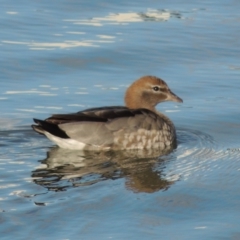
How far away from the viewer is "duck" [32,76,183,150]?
13227mm

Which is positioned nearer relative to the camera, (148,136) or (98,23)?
(148,136)

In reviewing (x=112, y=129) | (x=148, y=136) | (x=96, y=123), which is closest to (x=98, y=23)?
(x=148, y=136)

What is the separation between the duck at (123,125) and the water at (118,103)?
8.6 inches

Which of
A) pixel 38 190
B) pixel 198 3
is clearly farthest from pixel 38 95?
pixel 198 3

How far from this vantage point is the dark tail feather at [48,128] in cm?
1309

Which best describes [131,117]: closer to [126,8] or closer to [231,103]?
[231,103]

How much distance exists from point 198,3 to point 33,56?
4.81 metres

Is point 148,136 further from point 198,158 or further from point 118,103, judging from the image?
point 118,103

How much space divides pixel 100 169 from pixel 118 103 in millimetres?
2990

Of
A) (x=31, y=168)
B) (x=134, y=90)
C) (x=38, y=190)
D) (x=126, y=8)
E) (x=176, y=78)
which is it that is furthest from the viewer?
(x=126, y=8)

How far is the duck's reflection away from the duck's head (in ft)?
3.11

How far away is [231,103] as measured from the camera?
15.0 m

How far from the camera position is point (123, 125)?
1366 cm

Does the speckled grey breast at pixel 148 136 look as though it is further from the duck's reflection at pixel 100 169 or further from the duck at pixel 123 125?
the duck's reflection at pixel 100 169
